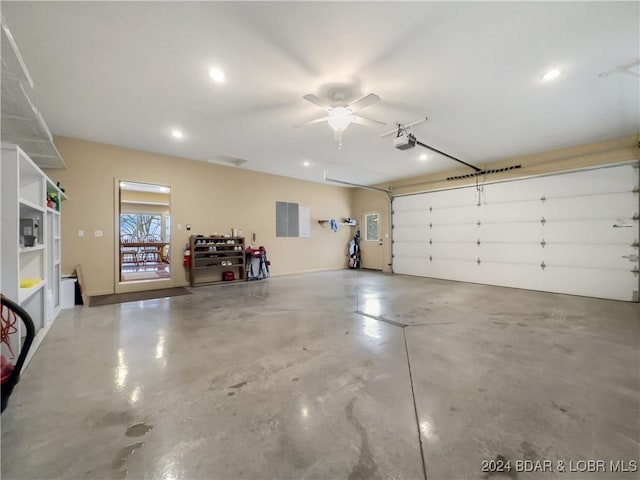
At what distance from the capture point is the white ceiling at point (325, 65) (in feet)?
7.10

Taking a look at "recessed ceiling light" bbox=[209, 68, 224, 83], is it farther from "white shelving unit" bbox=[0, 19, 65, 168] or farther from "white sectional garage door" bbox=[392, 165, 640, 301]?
"white sectional garage door" bbox=[392, 165, 640, 301]

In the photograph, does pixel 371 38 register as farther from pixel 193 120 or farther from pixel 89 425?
pixel 89 425

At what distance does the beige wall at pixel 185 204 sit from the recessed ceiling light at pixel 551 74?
6.25 metres

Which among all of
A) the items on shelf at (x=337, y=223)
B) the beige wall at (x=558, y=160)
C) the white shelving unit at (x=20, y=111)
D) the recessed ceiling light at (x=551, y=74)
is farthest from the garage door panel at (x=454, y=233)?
the white shelving unit at (x=20, y=111)

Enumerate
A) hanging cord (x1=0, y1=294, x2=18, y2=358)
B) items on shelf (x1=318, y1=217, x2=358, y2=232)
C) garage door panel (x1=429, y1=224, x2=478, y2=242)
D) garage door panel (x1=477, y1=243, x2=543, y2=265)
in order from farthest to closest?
items on shelf (x1=318, y1=217, x2=358, y2=232), garage door panel (x1=429, y1=224, x2=478, y2=242), garage door panel (x1=477, y1=243, x2=543, y2=265), hanging cord (x1=0, y1=294, x2=18, y2=358)

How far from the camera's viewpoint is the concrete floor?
1330 mm

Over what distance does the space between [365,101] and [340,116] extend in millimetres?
412

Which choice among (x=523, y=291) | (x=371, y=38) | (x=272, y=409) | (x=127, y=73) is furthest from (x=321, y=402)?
(x=523, y=291)

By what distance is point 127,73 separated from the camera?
115 inches

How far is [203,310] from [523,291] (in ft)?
A: 21.5

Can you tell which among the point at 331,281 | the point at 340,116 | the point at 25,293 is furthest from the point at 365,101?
the point at 331,281

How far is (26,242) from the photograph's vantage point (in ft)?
8.60

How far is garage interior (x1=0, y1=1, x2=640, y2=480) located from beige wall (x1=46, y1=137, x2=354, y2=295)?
0.05 m

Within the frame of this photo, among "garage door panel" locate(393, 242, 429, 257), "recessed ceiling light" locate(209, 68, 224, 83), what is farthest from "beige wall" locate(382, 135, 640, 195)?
"recessed ceiling light" locate(209, 68, 224, 83)
